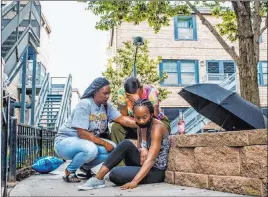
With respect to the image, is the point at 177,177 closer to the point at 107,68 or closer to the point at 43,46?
Answer: the point at 107,68

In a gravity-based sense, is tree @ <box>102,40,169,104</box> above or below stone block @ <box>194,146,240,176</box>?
above

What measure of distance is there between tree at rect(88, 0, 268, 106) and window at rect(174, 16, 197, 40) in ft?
31.1

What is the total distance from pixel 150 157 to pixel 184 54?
57.5 ft

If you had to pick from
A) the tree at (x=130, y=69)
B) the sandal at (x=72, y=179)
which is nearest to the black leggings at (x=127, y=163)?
the sandal at (x=72, y=179)

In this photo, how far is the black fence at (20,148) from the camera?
417 centimetres

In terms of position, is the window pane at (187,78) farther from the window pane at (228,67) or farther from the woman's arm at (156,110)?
the woman's arm at (156,110)

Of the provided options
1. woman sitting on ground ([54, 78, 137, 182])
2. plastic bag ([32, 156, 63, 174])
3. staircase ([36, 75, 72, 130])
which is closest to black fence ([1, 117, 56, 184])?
plastic bag ([32, 156, 63, 174])

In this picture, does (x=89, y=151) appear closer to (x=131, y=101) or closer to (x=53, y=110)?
(x=131, y=101)

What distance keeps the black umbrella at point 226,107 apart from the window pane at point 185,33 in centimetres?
1637

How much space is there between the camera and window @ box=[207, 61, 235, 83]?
2078 cm

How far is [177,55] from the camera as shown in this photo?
2061 centimetres

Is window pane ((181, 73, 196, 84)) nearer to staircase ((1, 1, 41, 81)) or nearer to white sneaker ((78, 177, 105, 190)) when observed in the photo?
staircase ((1, 1, 41, 81))

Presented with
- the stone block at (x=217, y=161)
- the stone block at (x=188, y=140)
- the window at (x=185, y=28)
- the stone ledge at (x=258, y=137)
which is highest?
the window at (x=185, y=28)

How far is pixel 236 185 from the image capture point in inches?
133
